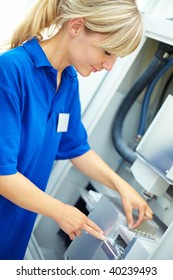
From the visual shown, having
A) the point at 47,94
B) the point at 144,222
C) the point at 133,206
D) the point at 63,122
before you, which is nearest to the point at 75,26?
the point at 47,94

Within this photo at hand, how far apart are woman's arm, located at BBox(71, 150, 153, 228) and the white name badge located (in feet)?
0.55

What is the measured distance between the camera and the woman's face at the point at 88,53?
103cm

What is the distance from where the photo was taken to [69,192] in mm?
1975

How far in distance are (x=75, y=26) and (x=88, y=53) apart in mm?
87

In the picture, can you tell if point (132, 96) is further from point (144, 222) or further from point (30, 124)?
point (30, 124)

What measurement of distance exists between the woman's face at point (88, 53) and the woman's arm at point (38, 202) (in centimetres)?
39

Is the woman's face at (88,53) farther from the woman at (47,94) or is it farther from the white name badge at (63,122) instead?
the white name badge at (63,122)

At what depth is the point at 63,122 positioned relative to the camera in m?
1.28

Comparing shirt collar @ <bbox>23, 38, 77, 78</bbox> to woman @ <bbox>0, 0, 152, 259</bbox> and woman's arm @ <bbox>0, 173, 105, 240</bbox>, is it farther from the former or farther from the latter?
woman's arm @ <bbox>0, 173, 105, 240</bbox>

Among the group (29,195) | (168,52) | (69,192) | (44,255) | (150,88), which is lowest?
(44,255)

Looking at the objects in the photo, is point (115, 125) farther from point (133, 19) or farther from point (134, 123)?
point (133, 19)

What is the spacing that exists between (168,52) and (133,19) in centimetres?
65

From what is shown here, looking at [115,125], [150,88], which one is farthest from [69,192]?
[150,88]

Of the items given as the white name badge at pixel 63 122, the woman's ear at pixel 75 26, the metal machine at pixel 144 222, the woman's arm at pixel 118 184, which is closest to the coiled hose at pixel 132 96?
the metal machine at pixel 144 222
